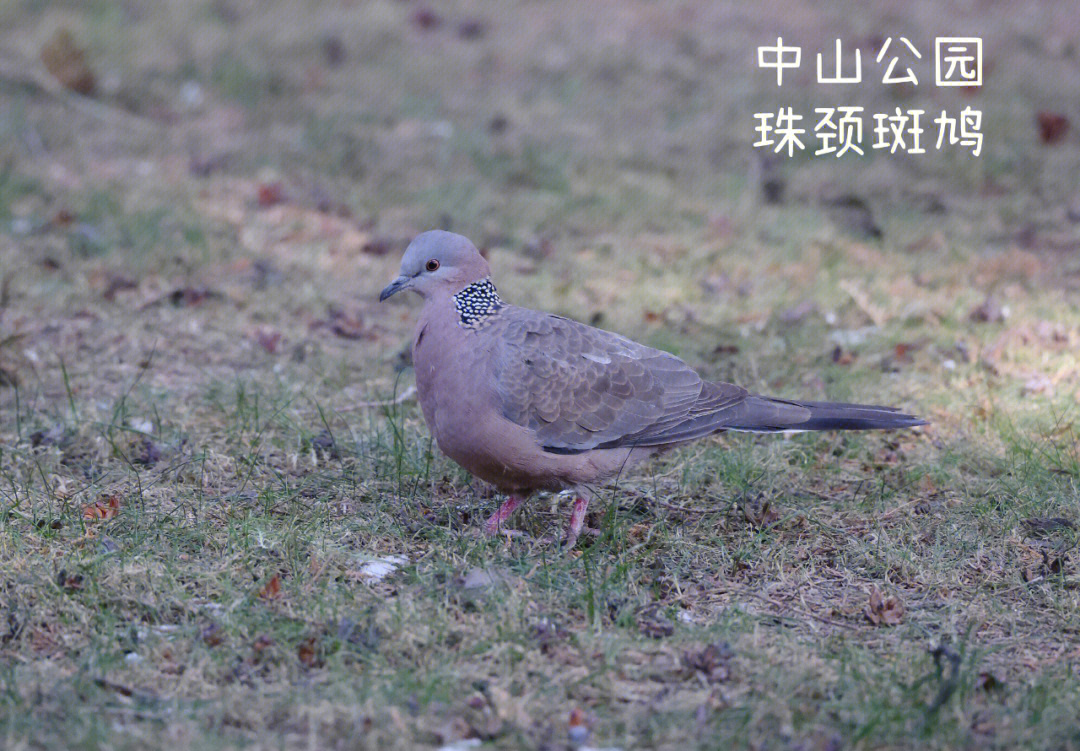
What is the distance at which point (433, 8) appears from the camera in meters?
10.3

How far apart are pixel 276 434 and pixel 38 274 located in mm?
2431

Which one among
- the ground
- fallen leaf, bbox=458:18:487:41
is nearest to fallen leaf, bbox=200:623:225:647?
the ground

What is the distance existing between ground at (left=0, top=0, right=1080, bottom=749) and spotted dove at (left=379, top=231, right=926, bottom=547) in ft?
0.75

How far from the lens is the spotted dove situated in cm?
371

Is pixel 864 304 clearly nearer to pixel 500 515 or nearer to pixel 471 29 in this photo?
pixel 500 515

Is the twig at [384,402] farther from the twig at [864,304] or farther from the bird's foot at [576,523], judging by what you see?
the twig at [864,304]

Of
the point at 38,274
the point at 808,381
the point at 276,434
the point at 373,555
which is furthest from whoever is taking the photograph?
the point at 38,274

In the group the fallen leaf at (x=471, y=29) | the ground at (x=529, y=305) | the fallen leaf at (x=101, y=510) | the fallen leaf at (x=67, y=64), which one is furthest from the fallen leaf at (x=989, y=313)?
the fallen leaf at (x=67, y=64)

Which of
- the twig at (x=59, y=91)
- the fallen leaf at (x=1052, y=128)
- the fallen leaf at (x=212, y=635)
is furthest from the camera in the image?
the twig at (x=59, y=91)

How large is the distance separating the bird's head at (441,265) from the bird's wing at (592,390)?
7.0 inches

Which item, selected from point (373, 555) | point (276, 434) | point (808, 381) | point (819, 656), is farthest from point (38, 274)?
point (819, 656)

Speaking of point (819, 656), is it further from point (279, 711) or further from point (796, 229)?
point (796, 229)

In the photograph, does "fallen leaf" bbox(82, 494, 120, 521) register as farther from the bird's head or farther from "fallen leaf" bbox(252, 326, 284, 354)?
"fallen leaf" bbox(252, 326, 284, 354)

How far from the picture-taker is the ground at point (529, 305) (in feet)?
9.52
